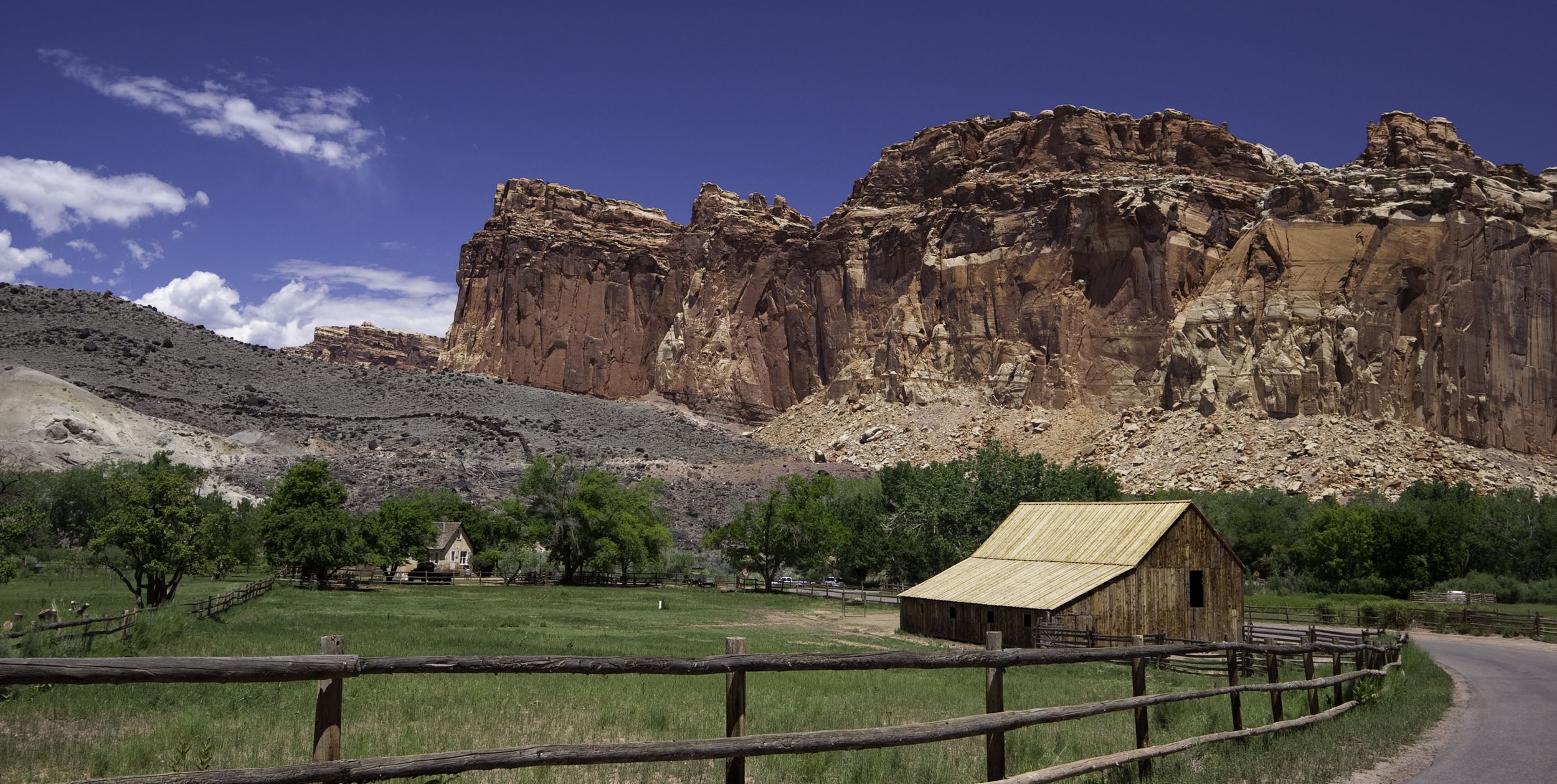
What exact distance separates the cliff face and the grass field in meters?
85.5

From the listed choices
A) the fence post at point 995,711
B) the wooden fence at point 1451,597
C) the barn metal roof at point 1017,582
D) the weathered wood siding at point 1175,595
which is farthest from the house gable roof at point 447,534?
the fence post at point 995,711

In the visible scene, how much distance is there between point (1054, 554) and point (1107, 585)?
4742 millimetres

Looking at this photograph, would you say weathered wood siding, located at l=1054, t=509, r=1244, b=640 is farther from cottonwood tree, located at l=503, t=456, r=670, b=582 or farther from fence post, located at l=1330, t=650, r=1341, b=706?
cottonwood tree, located at l=503, t=456, r=670, b=582

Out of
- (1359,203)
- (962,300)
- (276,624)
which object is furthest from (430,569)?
(1359,203)

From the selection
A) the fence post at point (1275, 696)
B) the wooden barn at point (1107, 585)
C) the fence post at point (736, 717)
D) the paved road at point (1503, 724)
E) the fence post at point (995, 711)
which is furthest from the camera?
the wooden barn at point (1107, 585)

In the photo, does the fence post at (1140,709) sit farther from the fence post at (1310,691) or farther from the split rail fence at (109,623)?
the split rail fence at (109,623)

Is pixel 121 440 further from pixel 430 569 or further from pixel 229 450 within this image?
pixel 430 569

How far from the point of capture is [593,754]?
21.4ft

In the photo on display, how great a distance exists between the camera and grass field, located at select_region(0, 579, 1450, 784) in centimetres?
973

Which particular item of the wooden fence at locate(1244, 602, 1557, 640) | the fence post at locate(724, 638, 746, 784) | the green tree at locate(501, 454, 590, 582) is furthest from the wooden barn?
the green tree at locate(501, 454, 590, 582)

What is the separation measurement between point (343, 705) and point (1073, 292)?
112906 mm

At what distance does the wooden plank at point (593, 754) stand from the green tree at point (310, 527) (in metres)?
44.7

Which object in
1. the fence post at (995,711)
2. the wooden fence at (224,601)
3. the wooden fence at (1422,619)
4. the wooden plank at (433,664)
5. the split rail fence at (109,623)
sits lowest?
the wooden fence at (1422,619)

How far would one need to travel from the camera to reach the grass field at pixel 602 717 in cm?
973
